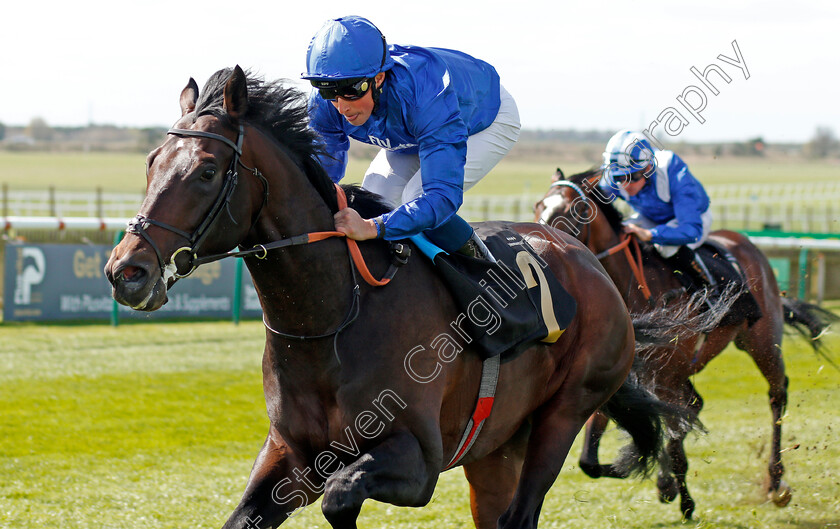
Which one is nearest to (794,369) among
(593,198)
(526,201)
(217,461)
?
(593,198)

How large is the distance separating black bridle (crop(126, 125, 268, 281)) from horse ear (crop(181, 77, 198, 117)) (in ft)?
0.71

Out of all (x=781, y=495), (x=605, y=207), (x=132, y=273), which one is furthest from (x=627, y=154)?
(x=132, y=273)

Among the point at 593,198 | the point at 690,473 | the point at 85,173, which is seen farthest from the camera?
the point at 85,173

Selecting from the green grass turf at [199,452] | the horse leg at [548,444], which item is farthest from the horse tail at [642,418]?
the horse leg at [548,444]

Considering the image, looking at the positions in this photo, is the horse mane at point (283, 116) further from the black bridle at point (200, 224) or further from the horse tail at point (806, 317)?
the horse tail at point (806, 317)

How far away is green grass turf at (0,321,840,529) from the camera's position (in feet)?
14.5

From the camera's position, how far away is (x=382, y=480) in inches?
97.7

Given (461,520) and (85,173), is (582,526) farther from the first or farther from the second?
(85,173)

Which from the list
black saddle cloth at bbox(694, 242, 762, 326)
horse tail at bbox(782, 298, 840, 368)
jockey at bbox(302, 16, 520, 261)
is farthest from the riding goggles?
horse tail at bbox(782, 298, 840, 368)

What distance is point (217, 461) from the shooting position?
17.7 feet

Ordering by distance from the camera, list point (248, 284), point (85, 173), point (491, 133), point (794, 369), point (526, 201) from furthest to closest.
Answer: point (85, 173), point (526, 201), point (248, 284), point (794, 369), point (491, 133)

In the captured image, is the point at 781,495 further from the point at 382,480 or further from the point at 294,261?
the point at 294,261

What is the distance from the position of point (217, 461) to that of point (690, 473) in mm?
3004

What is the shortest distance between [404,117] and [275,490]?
1.22 metres
